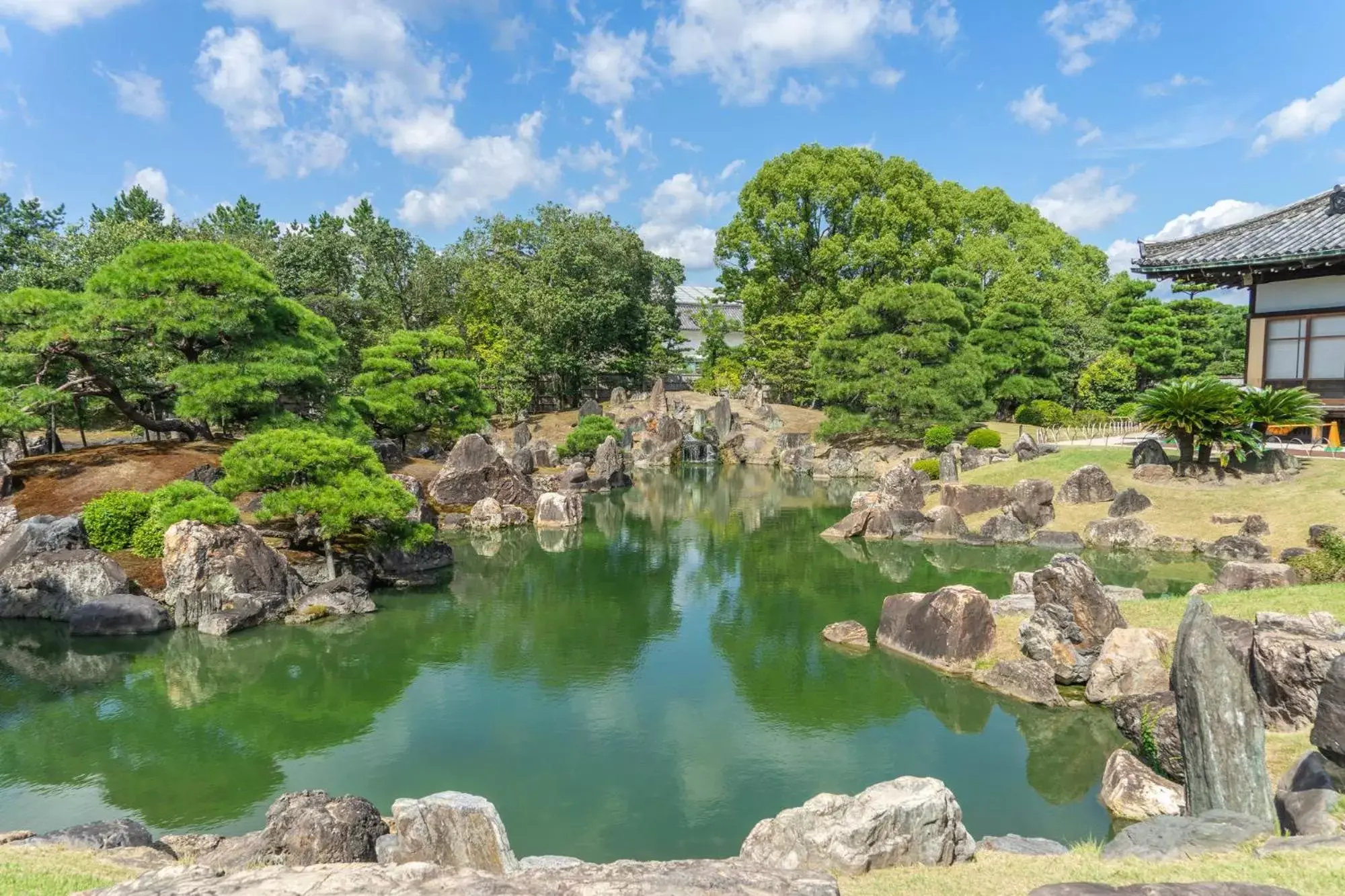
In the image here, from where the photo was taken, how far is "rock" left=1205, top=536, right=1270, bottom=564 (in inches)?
736

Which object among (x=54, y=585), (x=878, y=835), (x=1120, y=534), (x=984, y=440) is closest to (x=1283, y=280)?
(x=1120, y=534)

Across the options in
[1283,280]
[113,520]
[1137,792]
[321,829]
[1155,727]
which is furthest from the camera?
[1283,280]

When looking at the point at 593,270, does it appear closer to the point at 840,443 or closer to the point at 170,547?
the point at 840,443

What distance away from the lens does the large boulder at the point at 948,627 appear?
45.1ft

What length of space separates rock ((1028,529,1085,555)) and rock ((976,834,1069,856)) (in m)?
15.4

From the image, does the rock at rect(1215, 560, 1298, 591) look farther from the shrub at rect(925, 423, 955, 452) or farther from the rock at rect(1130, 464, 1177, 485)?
the shrub at rect(925, 423, 955, 452)

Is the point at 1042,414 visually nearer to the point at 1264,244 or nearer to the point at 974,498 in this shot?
the point at 974,498

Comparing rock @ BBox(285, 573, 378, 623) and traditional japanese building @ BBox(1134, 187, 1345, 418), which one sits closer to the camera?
rock @ BBox(285, 573, 378, 623)

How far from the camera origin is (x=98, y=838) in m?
8.01

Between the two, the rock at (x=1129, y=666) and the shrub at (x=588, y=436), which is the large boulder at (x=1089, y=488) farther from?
the shrub at (x=588, y=436)

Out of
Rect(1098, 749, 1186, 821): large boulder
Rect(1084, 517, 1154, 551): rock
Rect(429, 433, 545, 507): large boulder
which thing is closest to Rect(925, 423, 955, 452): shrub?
Rect(1084, 517, 1154, 551): rock

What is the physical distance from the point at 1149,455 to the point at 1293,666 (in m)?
16.2

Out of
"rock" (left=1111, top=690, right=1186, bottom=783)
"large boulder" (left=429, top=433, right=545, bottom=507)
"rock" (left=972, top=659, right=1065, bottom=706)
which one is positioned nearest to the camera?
"rock" (left=1111, top=690, right=1186, bottom=783)

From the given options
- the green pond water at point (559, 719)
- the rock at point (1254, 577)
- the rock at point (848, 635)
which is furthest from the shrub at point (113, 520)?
the rock at point (1254, 577)
